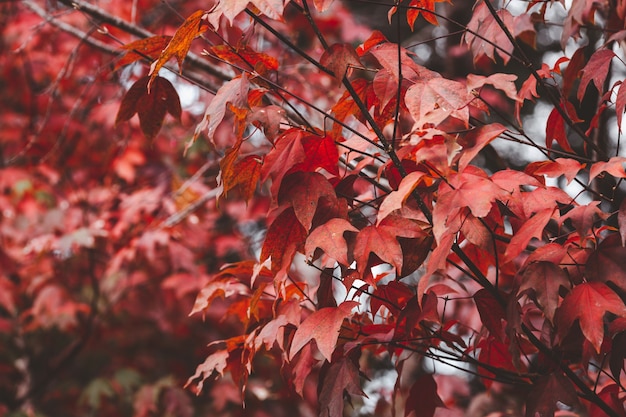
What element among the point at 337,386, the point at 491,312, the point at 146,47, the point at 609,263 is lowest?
the point at 337,386

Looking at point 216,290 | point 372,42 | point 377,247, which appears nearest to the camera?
point 377,247

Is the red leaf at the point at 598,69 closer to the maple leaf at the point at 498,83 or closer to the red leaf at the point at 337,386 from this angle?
the maple leaf at the point at 498,83

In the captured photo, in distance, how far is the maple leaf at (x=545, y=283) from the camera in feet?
3.75

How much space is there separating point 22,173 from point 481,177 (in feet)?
12.0

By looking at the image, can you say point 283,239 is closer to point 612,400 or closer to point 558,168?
point 558,168

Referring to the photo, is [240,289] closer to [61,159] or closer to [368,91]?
[368,91]

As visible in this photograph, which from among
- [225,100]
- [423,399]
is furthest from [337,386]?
[225,100]

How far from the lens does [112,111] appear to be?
412cm

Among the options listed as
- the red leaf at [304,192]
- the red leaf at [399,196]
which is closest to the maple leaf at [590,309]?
the red leaf at [399,196]

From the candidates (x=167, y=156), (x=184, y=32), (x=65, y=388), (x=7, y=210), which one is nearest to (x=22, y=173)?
(x=7, y=210)

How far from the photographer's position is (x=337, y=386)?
1.33 metres

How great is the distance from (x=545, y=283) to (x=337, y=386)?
48cm

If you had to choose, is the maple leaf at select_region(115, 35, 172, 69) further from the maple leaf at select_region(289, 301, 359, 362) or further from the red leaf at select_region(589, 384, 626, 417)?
the red leaf at select_region(589, 384, 626, 417)

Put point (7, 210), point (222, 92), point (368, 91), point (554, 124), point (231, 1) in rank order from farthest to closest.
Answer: point (7, 210) → point (554, 124) → point (368, 91) → point (222, 92) → point (231, 1)
